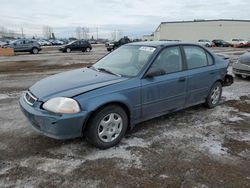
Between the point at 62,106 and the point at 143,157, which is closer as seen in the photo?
the point at 62,106

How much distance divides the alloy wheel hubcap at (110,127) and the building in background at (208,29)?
6759 cm

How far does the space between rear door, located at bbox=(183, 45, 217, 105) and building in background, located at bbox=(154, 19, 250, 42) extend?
2575 inches

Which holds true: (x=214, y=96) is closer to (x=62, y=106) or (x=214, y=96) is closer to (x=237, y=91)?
(x=237, y=91)

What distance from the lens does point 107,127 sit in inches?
161

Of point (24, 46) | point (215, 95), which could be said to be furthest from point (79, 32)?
point (215, 95)

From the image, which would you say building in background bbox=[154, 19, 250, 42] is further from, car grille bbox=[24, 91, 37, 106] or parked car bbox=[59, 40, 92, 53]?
car grille bbox=[24, 91, 37, 106]

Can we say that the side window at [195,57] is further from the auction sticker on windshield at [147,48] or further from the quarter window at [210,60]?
the auction sticker on windshield at [147,48]

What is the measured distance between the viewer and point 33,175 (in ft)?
11.1

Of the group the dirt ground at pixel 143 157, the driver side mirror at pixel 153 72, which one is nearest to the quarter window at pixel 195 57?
the driver side mirror at pixel 153 72

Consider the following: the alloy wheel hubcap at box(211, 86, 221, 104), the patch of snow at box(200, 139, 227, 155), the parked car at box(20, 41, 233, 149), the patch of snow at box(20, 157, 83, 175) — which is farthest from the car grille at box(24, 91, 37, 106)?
the alloy wheel hubcap at box(211, 86, 221, 104)

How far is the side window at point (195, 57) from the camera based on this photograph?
534 cm

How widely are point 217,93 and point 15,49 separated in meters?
27.3

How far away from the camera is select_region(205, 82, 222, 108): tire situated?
599 centimetres

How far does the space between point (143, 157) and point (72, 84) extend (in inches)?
59.3
